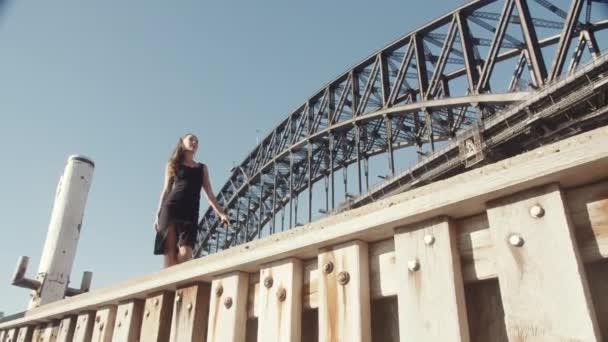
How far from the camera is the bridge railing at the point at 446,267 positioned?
82cm

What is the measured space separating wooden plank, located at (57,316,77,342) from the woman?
951 millimetres

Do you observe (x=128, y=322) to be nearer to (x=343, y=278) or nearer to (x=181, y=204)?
(x=343, y=278)

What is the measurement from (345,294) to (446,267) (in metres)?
0.28

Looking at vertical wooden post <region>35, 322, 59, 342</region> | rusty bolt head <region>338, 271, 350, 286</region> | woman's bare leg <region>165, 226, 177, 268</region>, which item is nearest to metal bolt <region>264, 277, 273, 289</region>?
rusty bolt head <region>338, 271, 350, 286</region>

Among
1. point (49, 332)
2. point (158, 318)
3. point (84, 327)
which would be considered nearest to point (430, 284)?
point (158, 318)

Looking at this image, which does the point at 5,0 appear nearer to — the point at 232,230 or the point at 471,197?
the point at 471,197

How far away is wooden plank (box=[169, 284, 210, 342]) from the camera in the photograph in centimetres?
153

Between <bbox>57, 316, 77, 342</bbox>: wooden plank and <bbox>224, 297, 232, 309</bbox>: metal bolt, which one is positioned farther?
<bbox>57, 316, 77, 342</bbox>: wooden plank

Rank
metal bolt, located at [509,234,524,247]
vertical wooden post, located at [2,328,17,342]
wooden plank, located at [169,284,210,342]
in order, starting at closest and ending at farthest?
metal bolt, located at [509,234,524,247]
wooden plank, located at [169,284,210,342]
vertical wooden post, located at [2,328,17,342]

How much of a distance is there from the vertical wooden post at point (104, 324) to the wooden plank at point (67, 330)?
0.78 feet

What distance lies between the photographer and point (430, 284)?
38.8 inches

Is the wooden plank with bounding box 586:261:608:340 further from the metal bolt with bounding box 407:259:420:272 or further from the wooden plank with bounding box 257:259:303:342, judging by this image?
the wooden plank with bounding box 257:259:303:342

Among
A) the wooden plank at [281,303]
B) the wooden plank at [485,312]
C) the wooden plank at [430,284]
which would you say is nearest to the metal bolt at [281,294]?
the wooden plank at [281,303]

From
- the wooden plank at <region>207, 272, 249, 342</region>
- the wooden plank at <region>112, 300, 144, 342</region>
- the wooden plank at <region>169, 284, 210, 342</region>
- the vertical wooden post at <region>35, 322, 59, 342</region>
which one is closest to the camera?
the wooden plank at <region>207, 272, 249, 342</region>
